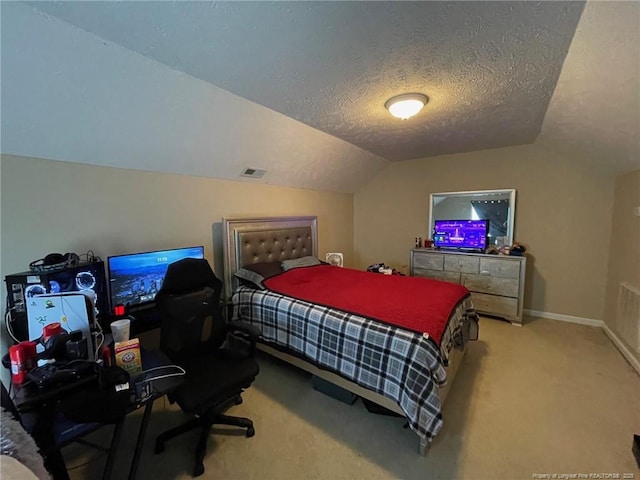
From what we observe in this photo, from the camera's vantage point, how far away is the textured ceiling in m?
1.26

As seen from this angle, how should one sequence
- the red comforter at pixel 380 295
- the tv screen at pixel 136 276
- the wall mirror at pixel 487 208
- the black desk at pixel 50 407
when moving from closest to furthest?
the black desk at pixel 50 407 < the red comforter at pixel 380 295 < the tv screen at pixel 136 276 < the wall mirror at pixel 487 208

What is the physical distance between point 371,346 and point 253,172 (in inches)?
88.4

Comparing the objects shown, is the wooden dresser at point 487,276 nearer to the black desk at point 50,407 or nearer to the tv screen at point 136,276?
the tv screen at point 136,276

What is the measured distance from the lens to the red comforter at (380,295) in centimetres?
191

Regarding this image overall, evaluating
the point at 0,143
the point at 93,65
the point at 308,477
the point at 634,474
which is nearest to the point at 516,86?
the point at 634,474

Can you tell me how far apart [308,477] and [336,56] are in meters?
2.46

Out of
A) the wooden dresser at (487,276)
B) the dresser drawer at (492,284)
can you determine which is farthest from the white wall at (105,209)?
the dresser drawer at (492,284)

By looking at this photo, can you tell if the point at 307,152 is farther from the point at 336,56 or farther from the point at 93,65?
the point at 93,65

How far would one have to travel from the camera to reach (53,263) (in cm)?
170

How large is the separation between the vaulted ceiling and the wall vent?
1.27 meters

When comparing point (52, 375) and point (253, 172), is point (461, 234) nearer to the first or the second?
point (253, 172)

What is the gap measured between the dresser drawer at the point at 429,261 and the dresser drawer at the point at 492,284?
1.12ft

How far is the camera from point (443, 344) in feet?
6.02

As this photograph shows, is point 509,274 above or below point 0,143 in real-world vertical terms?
below
